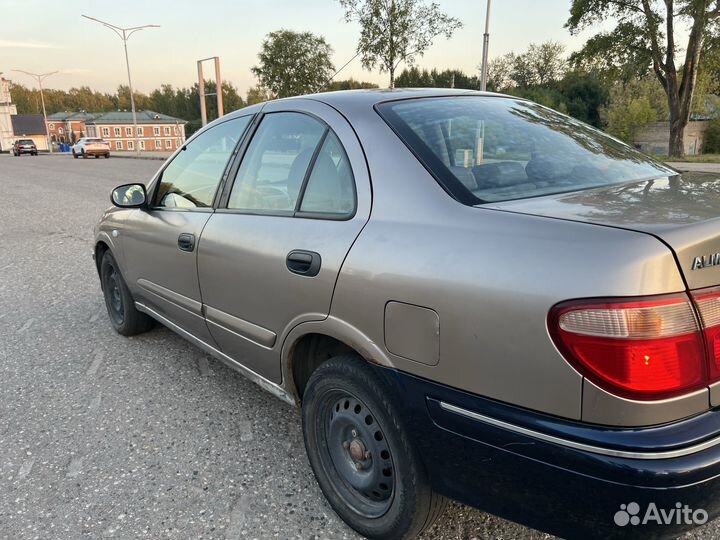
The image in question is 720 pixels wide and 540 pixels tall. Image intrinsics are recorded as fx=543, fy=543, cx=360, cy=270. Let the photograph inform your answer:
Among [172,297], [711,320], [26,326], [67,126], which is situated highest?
[67,126]

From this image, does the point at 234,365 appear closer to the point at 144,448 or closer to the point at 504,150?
the point at 144,448

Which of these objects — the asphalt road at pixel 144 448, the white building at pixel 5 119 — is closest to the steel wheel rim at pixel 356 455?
the asphalt road at pixel 144 448

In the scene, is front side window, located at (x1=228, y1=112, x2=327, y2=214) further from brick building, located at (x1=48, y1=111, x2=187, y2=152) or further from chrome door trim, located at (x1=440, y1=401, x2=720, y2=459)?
brick building, located at (x1=48, y1=111, x2=187, y2=152)

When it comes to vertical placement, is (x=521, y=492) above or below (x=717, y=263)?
below

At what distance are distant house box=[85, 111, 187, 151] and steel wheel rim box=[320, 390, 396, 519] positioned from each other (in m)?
97.8

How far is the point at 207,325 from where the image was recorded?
2.93 m

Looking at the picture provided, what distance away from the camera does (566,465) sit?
55.1 inches

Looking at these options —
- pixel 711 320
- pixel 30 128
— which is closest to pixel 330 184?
pixel 711 320

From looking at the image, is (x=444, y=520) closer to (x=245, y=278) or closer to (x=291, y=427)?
(x=291, y=427)

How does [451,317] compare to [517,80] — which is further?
[517,80]

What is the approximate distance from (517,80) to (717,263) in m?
80.6

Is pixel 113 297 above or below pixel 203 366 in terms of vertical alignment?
above

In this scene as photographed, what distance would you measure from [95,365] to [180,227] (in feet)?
4.68

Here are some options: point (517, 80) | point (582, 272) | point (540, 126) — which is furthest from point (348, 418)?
point (517, 80)
